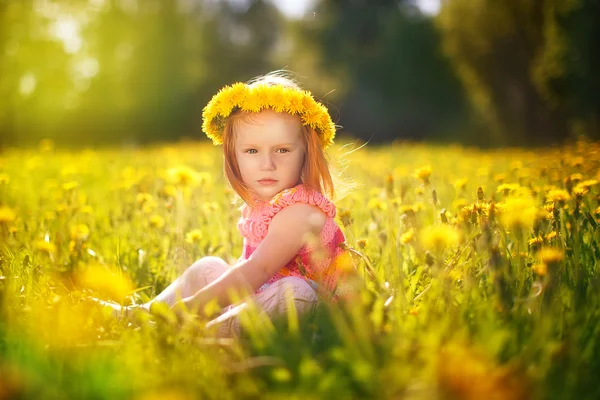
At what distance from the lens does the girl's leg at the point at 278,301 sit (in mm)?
1933

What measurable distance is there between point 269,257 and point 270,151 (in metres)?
0.46

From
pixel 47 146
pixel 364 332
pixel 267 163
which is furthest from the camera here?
pixel 47 146

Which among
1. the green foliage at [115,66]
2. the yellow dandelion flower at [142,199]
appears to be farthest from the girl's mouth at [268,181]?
the green foliage at [115,66]

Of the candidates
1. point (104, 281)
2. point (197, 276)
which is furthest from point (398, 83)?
point (104, 281)

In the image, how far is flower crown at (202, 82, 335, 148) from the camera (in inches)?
91.8

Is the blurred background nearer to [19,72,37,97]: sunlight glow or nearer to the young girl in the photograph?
[19,72,37,97]: sunlight glow

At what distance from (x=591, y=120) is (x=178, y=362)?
11.7 m

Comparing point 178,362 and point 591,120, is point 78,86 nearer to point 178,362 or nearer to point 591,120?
point 591,120

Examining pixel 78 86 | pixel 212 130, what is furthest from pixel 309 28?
pixel 212 130

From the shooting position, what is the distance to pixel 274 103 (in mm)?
2332

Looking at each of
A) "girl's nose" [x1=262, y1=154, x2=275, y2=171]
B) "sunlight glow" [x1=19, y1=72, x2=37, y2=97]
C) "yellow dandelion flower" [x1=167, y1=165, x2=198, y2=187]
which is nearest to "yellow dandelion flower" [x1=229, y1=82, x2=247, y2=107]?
"girl's nose" [x1=262, y1=154, x2=275, y2=171]

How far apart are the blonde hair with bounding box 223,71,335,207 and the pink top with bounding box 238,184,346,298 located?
107mm

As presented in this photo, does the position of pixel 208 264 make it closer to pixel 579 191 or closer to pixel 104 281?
pixel 104 281

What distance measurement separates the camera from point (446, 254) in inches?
95.8
